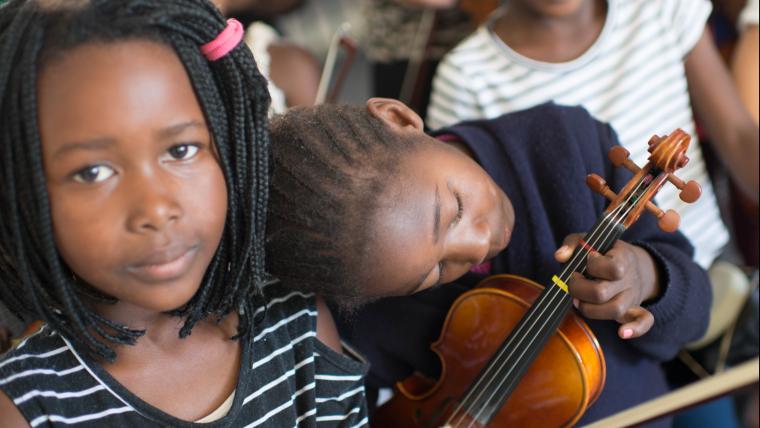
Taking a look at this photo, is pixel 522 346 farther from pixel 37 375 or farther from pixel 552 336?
pixel 37 375

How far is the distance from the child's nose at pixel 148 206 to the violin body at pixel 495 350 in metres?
0.35

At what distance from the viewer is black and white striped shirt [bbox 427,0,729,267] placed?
1.07 meters

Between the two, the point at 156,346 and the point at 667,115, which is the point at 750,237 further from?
the point at 156,346

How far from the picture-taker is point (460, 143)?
2.97 ft

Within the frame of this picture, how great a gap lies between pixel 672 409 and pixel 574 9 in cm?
63

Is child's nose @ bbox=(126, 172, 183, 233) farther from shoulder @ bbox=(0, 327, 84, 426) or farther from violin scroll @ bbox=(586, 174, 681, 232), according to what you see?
violin scroll @ bbox=(586, 174, 681, 232)

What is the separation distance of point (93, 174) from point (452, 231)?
1.07 feet

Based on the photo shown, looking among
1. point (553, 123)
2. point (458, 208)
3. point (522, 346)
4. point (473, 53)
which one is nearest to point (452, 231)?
point (458, 208)

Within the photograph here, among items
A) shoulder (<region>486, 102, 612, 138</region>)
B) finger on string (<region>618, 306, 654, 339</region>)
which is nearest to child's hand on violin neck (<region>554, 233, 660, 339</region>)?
finger on string (<region>618, 306, 654, 339</region>)

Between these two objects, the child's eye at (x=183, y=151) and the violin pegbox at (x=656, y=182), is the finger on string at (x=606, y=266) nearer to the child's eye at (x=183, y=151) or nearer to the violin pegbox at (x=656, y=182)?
the violin pegbox at (x=656, y=182)

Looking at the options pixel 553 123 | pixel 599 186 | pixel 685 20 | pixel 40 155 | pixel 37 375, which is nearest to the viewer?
pixel 40 155

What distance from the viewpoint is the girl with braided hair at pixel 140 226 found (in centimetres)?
57

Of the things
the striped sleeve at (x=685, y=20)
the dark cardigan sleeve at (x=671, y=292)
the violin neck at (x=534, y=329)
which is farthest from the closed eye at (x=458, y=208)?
the striped sleeve at (x=685, y=20)

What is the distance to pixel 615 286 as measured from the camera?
2.45 ft
